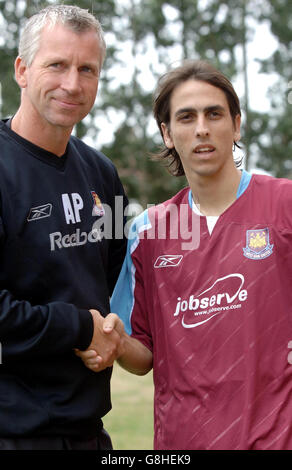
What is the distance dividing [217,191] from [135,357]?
3.06 feet

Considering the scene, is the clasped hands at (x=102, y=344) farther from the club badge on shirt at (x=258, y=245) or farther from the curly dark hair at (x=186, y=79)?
the curly dark hair at (x=186, y=79)

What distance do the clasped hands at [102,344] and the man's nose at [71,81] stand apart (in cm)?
99

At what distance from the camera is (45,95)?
2.86 meters

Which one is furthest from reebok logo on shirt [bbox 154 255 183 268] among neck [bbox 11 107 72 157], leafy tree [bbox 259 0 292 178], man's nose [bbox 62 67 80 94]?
leafy tree [bbox 259 0 292 178]

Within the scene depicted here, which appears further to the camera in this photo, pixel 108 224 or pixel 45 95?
pixel 108 224

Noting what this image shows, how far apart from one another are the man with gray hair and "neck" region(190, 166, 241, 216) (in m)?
0.58

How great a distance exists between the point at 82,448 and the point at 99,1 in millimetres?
20964

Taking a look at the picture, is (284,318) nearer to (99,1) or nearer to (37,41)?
(37,41)

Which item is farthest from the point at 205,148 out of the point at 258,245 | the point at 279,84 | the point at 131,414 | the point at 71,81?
the point at 279,84

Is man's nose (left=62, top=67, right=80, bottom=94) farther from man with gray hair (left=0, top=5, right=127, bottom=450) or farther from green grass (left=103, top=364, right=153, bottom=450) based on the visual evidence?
green grass (left=103, top=364, right=153, bottom=450)

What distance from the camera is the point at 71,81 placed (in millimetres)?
2830

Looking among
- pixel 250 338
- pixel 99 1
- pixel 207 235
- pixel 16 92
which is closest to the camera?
pixel 250 338

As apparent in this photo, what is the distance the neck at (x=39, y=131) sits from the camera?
289cm
